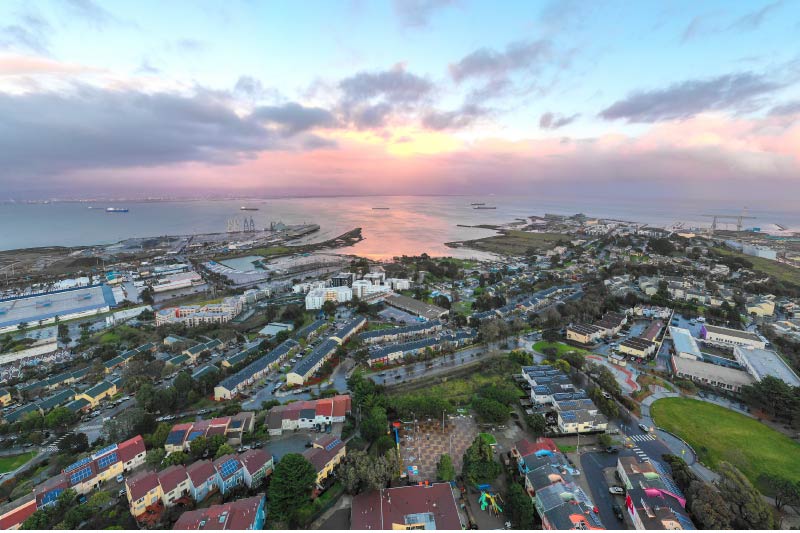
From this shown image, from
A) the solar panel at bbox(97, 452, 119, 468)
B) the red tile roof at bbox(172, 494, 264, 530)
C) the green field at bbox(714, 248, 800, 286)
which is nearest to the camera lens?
the red tile roof at bbox(172, 494, 264, 530)

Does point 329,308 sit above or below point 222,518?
below

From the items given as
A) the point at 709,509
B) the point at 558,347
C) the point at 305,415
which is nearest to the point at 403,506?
the point at 305,415

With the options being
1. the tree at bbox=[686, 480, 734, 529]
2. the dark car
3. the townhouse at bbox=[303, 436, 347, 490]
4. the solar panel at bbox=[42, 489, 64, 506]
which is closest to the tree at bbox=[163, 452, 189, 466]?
the solar panel at bbox=[42, 489, 64, 506]

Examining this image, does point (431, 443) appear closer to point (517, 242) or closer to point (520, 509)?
point (520, 509)

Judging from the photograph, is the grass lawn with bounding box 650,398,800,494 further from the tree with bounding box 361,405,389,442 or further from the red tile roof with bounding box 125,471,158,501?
the red tile roof with bounding box 125,471,158,501

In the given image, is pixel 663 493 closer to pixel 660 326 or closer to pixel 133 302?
pixel 660 326
